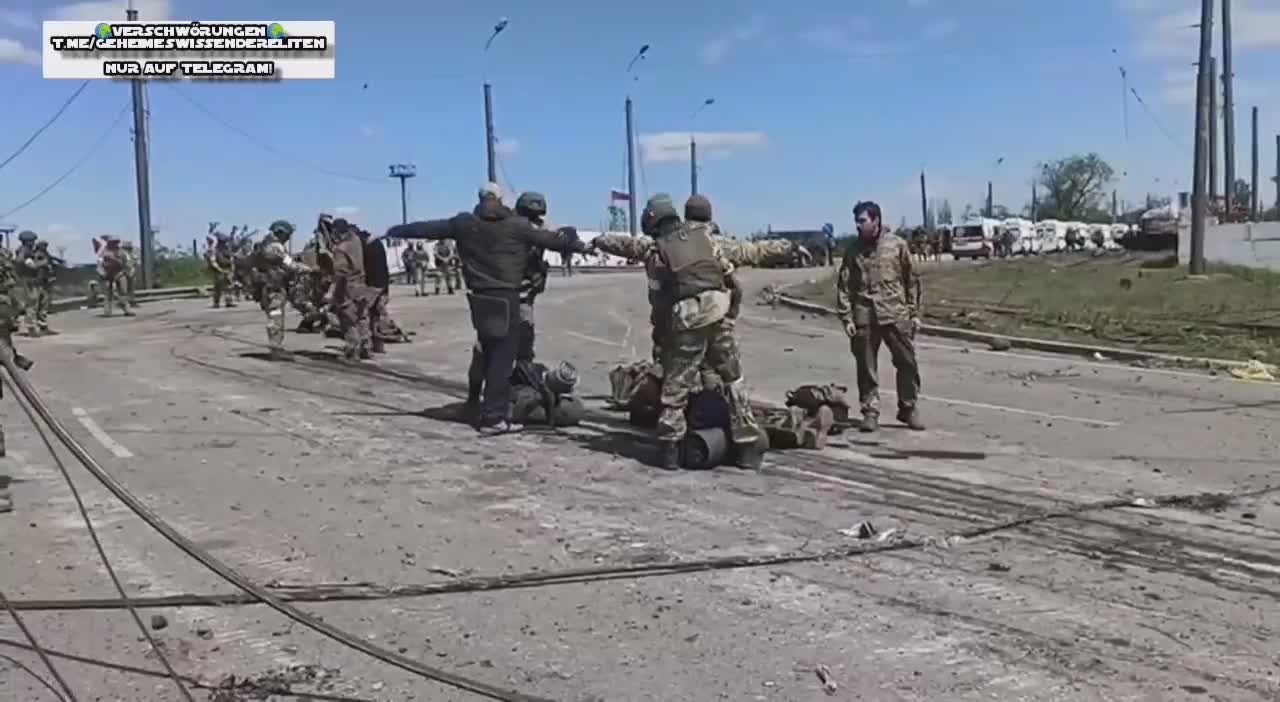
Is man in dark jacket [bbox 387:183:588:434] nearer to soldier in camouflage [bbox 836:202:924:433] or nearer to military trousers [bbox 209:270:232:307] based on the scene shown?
soldier in camouflage [bbox 836:202:924:433]

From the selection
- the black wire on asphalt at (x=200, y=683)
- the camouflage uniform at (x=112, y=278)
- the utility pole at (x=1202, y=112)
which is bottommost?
the black wire on asphalt at (x=200, y=683)

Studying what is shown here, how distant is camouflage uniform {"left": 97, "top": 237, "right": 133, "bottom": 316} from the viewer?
31328 mm

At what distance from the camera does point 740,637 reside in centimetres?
548

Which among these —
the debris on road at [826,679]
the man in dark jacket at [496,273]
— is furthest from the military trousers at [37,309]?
the debris on road at [826,679]

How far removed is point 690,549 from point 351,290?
11.5 meters

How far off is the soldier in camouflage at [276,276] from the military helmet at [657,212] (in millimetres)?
9710

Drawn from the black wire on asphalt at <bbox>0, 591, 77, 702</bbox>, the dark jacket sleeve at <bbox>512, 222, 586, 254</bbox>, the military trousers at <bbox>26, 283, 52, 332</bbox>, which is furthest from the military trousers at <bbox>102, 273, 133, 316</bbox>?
the black wire on asphalt at <bbox>0, 591, 77, 702</bbox>

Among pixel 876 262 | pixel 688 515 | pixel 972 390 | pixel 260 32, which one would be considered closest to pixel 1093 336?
pixel 972 390

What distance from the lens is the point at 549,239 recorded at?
1093 cm

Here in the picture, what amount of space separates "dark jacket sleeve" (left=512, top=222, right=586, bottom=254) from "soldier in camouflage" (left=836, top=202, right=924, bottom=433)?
7.54ft

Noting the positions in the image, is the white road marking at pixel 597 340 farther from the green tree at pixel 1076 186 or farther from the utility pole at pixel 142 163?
the green tree at pixel 1076 186

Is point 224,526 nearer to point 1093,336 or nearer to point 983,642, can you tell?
point 983,642

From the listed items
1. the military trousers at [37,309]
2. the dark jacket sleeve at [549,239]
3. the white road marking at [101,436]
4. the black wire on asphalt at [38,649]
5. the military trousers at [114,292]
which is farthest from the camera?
the military trousers at [114,292]

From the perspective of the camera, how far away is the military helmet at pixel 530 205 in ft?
37.5
